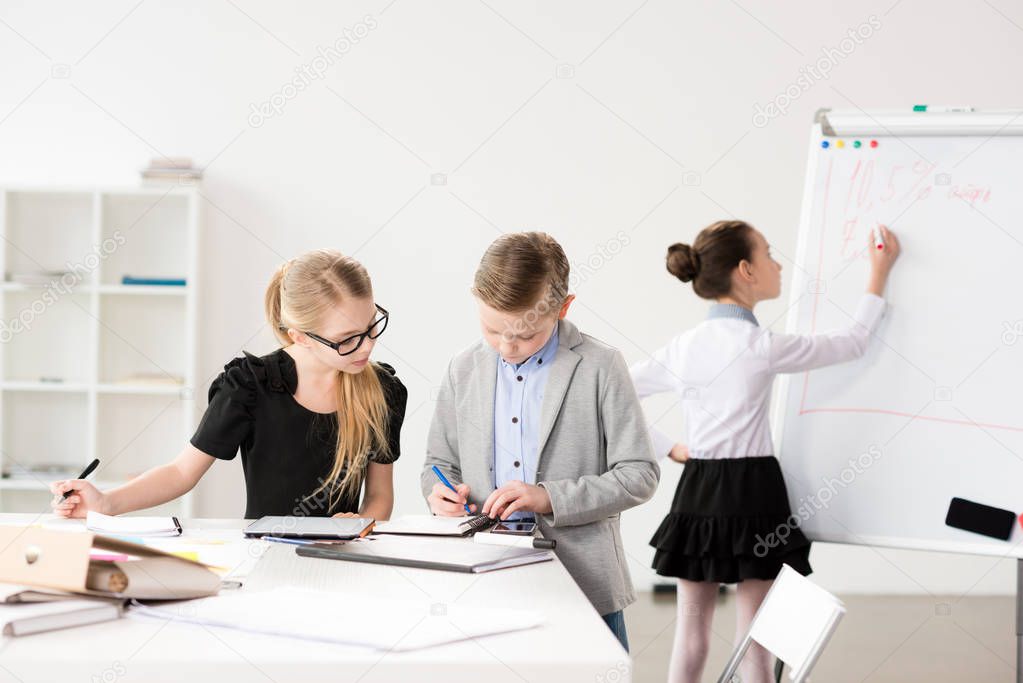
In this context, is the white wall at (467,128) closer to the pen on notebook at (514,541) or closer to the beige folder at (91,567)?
the pen on notebook at (514,541)

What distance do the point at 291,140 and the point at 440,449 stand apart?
8.65 feet

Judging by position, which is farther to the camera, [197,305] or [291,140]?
[291,140]

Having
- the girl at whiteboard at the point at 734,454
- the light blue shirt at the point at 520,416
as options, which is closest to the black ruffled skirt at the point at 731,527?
the girl at whiteboard at the point at 734,454

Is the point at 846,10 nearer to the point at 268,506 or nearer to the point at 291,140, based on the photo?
the point at 291,140

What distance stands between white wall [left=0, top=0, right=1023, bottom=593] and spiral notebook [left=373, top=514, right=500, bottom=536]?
2519 millimetres

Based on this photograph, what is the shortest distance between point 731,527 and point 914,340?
61 centimetres

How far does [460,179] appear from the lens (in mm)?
4184

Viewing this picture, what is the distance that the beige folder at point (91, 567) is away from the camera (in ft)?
3.33

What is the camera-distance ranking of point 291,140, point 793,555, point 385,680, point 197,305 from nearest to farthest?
1. point 385,680
2. point 793,555
3. point 197,305
4. point 291,140

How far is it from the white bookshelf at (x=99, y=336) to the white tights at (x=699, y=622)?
7.61ft

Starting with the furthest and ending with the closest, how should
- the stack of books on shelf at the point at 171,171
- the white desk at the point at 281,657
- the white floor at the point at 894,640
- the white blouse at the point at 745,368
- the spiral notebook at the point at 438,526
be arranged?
the stack of books on shelf at the point at 171,171 → the white floor at the point at 894,640 → the white blouse at the point at 745,368 → the spiral notebook at the point at 438,526 → the white desk at the point at 281,657

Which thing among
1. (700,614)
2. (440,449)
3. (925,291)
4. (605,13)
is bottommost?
(700,614)

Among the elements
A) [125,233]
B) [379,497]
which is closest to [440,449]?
[379,497]

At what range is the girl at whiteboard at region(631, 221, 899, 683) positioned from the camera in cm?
221
